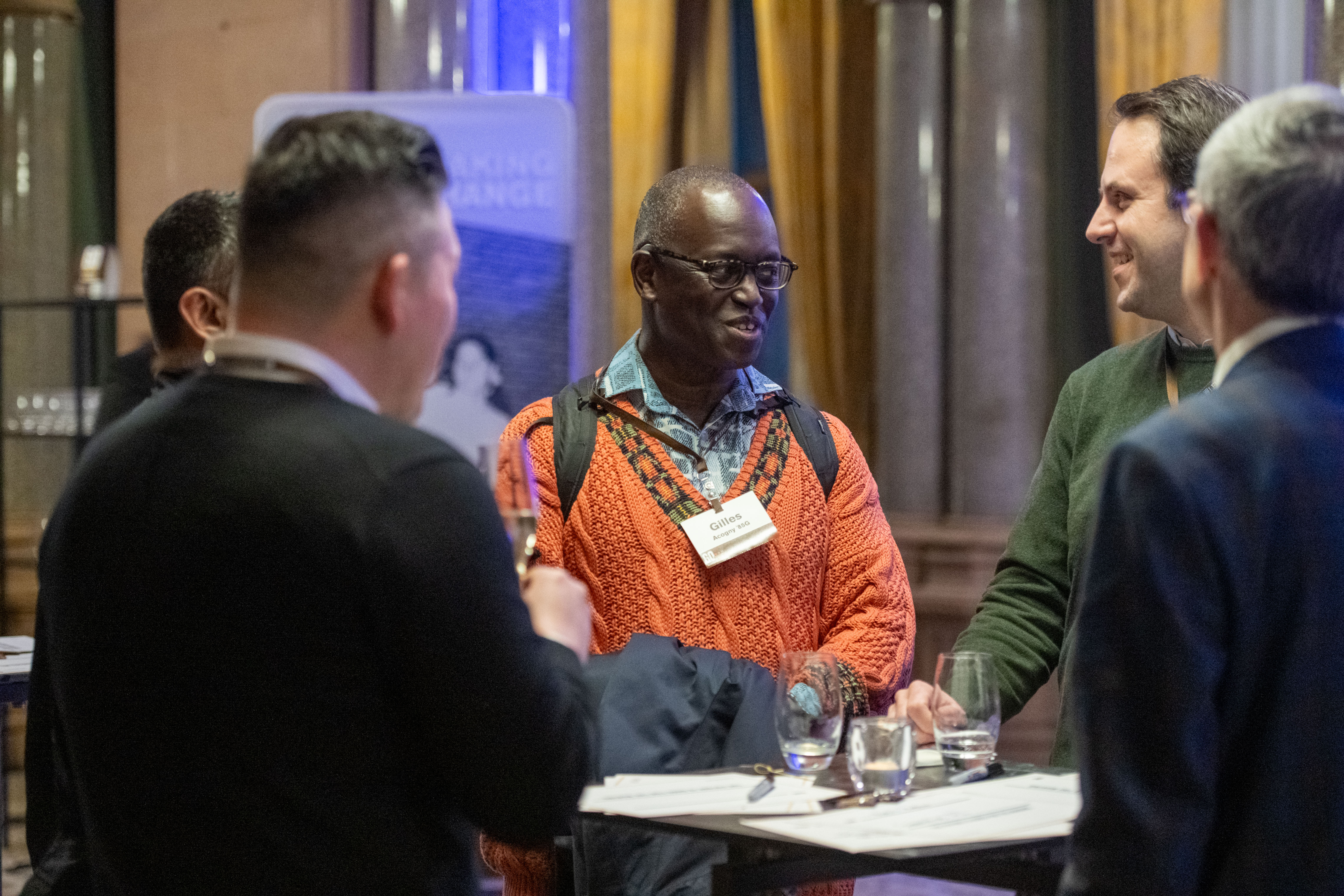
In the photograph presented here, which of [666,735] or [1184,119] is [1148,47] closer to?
[1184,119]

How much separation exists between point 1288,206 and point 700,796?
40.3 inches

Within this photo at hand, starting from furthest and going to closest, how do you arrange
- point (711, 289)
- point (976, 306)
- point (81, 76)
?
1. point (81, 76)
2. point (976, 306)
3. point (711, 289)

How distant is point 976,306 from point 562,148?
165 cm

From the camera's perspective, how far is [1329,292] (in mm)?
1331

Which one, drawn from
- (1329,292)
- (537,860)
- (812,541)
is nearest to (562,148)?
(812,541)

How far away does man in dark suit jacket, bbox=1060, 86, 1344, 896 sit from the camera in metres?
1.26

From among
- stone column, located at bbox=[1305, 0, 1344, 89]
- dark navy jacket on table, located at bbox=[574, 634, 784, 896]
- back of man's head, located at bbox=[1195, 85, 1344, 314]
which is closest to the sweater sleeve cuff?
dark navy jacket on table, located at bbox=[574, 634, 784, 896]

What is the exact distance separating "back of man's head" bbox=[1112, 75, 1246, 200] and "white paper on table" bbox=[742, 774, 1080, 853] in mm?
956

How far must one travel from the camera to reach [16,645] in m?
3.09

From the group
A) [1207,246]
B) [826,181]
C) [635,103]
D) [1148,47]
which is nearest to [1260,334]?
[1207,246]

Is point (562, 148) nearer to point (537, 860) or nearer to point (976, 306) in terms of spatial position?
point (976, 306)

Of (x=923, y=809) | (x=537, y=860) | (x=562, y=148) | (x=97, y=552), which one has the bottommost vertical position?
(x=537, y=860)

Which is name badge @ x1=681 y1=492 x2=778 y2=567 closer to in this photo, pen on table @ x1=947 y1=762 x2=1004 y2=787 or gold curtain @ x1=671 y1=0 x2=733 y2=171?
pen on table @ x1=947 y1=762 x2=1004 y2=787

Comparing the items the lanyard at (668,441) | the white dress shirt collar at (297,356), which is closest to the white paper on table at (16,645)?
the lanyard at (668,441)
